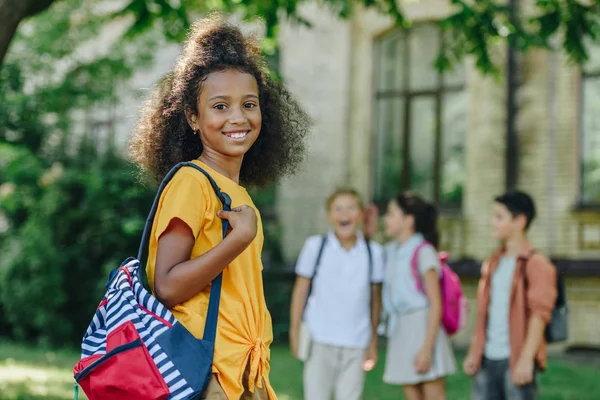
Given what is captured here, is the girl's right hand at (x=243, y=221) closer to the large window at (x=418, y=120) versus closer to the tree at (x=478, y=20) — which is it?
the tree at (x=478, y=20)

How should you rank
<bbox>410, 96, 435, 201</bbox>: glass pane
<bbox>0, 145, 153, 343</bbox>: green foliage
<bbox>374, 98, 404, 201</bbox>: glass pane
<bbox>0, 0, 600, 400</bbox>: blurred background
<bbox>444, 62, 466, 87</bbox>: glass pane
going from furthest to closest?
<bbox>374, 98, 404, 201</bbox>: glass pane < <bbox>410, 96, 435, 201</bbox>: glass pane < <bbox>444, 62, 466, 87</bbox>: glass pane < <bbox>0, 145, 153, 343</bbox>: green foliage < <bbox>0, 0, 600, 400</bbox>: blurred background

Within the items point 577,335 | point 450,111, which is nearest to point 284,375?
→ point 577,335

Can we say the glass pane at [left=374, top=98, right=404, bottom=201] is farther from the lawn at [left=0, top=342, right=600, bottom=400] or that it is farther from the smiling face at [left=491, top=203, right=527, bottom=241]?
the smiling face at [left=491, top=203, right=527, bottom=241]

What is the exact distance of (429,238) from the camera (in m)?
7.67

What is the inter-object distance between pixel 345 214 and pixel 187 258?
4301mm

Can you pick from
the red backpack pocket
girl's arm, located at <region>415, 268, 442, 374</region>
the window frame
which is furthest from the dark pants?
the window frame

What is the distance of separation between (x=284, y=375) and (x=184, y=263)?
9144 mm

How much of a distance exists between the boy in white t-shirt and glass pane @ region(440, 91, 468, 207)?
27.5ft

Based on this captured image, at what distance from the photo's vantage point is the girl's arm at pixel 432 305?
714 cm

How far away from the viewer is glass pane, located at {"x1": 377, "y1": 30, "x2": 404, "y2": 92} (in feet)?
Answer: 53.9

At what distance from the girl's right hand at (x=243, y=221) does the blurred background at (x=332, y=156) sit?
9.15 metres

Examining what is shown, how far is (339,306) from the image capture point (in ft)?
23.4

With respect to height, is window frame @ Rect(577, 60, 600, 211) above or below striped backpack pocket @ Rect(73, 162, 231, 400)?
above

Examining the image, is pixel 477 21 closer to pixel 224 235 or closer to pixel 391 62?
pixel 224 235
